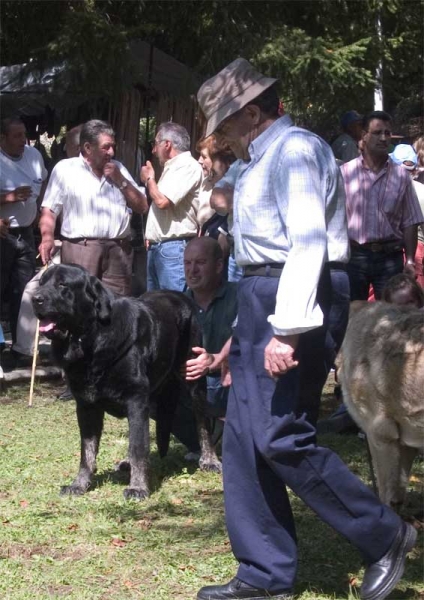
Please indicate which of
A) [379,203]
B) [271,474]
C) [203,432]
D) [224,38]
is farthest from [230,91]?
[224,38]

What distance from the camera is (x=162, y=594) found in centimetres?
442

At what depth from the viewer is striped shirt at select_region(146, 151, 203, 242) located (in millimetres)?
8250

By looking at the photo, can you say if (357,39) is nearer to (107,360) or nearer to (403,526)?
(107,360)

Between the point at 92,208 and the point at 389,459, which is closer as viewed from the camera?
the point at 389,459

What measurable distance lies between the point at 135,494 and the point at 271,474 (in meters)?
2.02

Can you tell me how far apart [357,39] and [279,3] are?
1.72m

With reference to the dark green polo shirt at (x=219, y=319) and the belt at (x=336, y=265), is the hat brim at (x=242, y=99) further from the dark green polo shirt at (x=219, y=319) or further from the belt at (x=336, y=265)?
the dark green polo shirt at (x=219, y=319)

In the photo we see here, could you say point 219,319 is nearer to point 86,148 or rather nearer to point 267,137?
point 86,148

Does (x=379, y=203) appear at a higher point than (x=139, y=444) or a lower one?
higher

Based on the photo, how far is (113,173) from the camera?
8.46 meters

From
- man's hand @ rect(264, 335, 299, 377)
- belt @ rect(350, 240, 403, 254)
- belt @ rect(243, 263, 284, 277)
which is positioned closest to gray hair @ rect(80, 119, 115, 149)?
belt @ rect(350, 240, 403, 254)

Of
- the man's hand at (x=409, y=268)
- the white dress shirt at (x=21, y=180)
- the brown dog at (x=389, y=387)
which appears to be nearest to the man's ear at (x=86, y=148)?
the white dress shirt at (x=21, y=180)

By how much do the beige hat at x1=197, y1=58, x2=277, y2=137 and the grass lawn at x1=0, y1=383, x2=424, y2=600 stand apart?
6.61 ft

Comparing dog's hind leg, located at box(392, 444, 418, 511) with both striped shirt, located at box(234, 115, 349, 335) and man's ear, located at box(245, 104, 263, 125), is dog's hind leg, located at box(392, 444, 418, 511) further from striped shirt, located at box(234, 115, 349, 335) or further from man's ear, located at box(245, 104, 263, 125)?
man's ear, located at box(245, 104, 263, 125)
